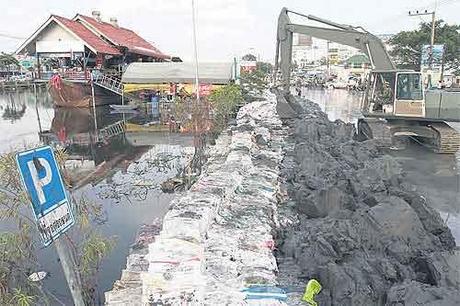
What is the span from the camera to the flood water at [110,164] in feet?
19.0

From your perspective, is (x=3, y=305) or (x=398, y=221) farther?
(x=398, y=221)

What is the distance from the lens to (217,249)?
13.7ft

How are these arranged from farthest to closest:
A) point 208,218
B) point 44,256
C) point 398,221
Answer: point 44,256, point 398,221, point 208,218

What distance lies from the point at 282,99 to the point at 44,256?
10.7 meters

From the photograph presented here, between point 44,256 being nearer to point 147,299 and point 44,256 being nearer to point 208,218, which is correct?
point 208,218

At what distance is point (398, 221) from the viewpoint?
201 inches

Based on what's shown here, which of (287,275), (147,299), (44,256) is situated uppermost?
(147,299)

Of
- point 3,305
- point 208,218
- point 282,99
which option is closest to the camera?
point 3,305

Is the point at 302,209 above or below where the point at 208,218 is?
below

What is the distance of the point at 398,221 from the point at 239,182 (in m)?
2.12

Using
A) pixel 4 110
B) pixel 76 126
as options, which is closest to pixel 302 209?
pixel 76 126

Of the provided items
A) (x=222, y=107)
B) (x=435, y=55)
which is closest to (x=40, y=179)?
(x=222, y=107)

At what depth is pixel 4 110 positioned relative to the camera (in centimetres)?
2384

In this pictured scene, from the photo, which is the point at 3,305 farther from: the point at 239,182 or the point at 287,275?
the point at 239,182
